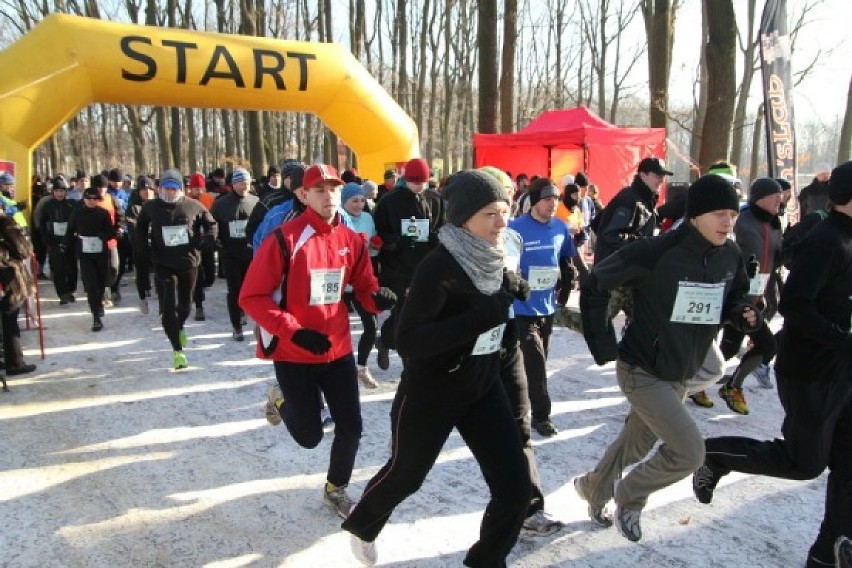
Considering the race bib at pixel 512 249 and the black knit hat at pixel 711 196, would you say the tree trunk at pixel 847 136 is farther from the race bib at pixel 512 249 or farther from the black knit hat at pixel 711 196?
the race bib at pixel 512 249

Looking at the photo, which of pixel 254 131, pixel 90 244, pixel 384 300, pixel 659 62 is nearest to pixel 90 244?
pixel 90 244

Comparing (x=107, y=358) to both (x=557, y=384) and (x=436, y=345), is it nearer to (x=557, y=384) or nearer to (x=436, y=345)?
(x=557, y=384)

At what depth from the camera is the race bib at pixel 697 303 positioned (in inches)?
121

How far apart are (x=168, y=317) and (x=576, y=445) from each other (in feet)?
13.9

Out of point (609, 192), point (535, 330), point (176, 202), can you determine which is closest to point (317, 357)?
point (535, 330)

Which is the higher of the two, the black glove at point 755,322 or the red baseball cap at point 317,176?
the red baseball cap at point 317,176

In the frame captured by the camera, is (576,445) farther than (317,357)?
Yes

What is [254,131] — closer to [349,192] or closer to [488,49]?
[488,49]

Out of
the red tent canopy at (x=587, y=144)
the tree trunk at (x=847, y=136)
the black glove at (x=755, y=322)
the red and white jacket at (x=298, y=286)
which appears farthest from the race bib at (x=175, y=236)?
the tree trunk at (x=847, y=136)

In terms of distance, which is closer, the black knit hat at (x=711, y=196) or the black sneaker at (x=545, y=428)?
the black knit hat at (x=711, y=196)

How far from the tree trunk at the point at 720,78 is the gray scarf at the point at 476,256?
8.11 meters

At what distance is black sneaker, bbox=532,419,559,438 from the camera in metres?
4.84

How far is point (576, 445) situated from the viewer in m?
4.71

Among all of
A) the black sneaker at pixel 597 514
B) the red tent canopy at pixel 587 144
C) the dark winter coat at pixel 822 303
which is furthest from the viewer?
the red tent canopy at pixel 587 144
